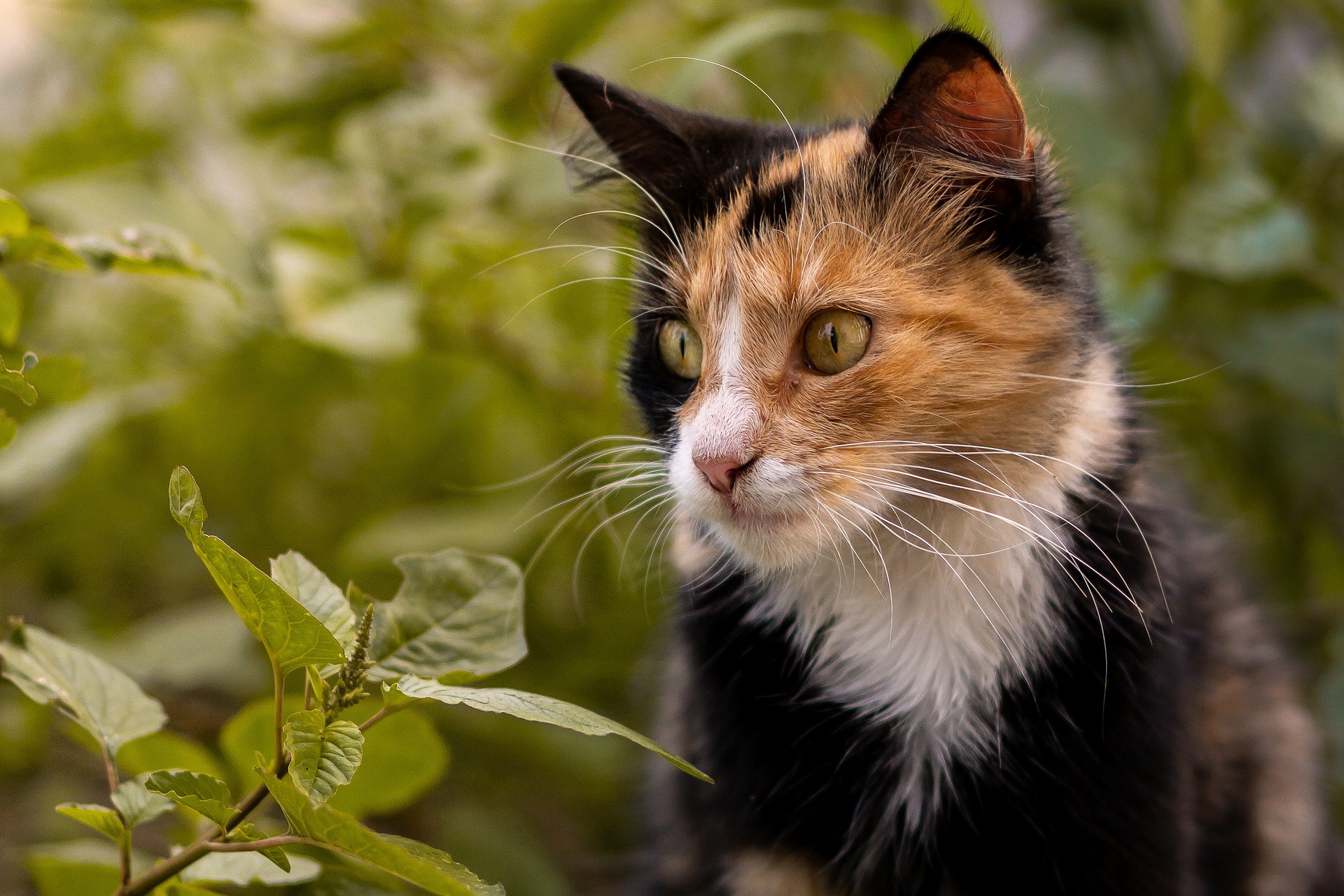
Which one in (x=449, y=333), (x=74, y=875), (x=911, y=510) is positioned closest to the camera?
(x=74, y=875)

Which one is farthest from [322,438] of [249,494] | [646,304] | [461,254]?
[646,304]

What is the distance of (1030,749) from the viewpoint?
926mm

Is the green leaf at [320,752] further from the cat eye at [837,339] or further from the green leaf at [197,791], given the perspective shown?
the cat eye at [837,339]

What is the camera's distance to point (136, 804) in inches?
27.8

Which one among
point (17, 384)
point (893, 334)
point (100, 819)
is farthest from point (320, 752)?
→ point (893, 334)

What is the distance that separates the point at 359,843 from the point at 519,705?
0.11 meters

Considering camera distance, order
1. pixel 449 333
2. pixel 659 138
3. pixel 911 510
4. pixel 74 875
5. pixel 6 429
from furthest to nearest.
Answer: pixel 449 333, pixel 659 138, pixel 911 510, pixel 74 875, pixel 6 429

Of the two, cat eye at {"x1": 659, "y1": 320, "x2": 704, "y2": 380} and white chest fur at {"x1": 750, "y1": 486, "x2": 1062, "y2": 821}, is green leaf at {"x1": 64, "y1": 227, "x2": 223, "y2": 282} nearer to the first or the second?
cat eye at {"x1": 659, "y1": 320, "x2": 704, "y2": 380}

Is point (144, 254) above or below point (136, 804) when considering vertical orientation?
above

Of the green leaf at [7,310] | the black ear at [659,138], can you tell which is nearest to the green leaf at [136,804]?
the green leaf at [7,310]

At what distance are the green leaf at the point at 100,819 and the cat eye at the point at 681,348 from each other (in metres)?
0.56

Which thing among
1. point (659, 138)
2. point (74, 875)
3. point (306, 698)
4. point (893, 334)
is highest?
point (659, 138)

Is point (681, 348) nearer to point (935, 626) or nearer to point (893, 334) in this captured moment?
point (893, 334)

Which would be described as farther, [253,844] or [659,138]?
[659,138]
